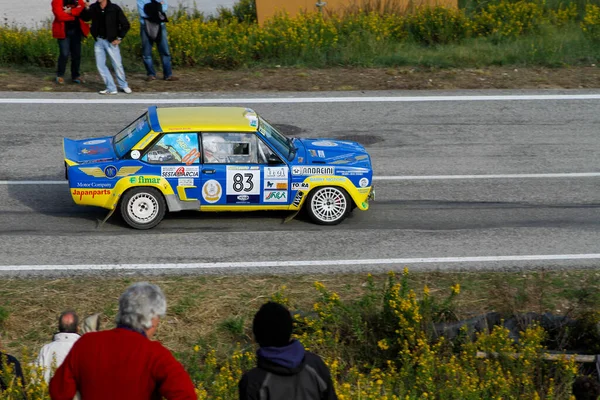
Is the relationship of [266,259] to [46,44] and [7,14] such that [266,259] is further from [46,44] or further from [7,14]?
[7,14]

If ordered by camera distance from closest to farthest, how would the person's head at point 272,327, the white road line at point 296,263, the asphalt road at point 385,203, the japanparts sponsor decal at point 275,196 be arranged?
the person's head at point 272,327, the white road line at point 296,263, the asphalt road at point 385,203, the japanparts sponsor decal at point 275,196

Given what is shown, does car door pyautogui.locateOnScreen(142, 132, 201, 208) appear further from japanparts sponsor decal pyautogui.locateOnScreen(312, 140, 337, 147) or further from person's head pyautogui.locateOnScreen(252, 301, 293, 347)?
person's head pyautogui.locateOnScreen(252, 301, 293, 347)

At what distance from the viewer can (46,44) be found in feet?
62.8

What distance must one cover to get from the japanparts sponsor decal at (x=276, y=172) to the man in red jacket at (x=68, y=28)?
24.7 ft

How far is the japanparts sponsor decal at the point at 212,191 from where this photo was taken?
37.8 feet

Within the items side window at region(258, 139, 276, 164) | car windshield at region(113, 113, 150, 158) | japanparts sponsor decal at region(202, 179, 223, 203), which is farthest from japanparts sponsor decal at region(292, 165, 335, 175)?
car windshield at region(113, 113, 150, 158)

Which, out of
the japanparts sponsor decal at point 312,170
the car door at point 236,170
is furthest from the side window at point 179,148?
the japanparts sponsor decal at point 312,170

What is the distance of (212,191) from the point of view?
38.0 ft

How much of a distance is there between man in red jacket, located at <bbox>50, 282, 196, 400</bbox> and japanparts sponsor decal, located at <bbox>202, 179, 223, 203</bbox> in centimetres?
674

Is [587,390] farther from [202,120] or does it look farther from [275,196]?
[202,120]

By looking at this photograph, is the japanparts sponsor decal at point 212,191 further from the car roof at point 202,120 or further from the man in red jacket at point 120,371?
the man in red jacket at point 120,371

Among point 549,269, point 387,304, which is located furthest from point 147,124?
point 549,269

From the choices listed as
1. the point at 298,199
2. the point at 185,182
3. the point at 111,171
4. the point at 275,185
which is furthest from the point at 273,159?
the point at 111,171

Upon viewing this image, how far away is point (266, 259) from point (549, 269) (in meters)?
3.57
